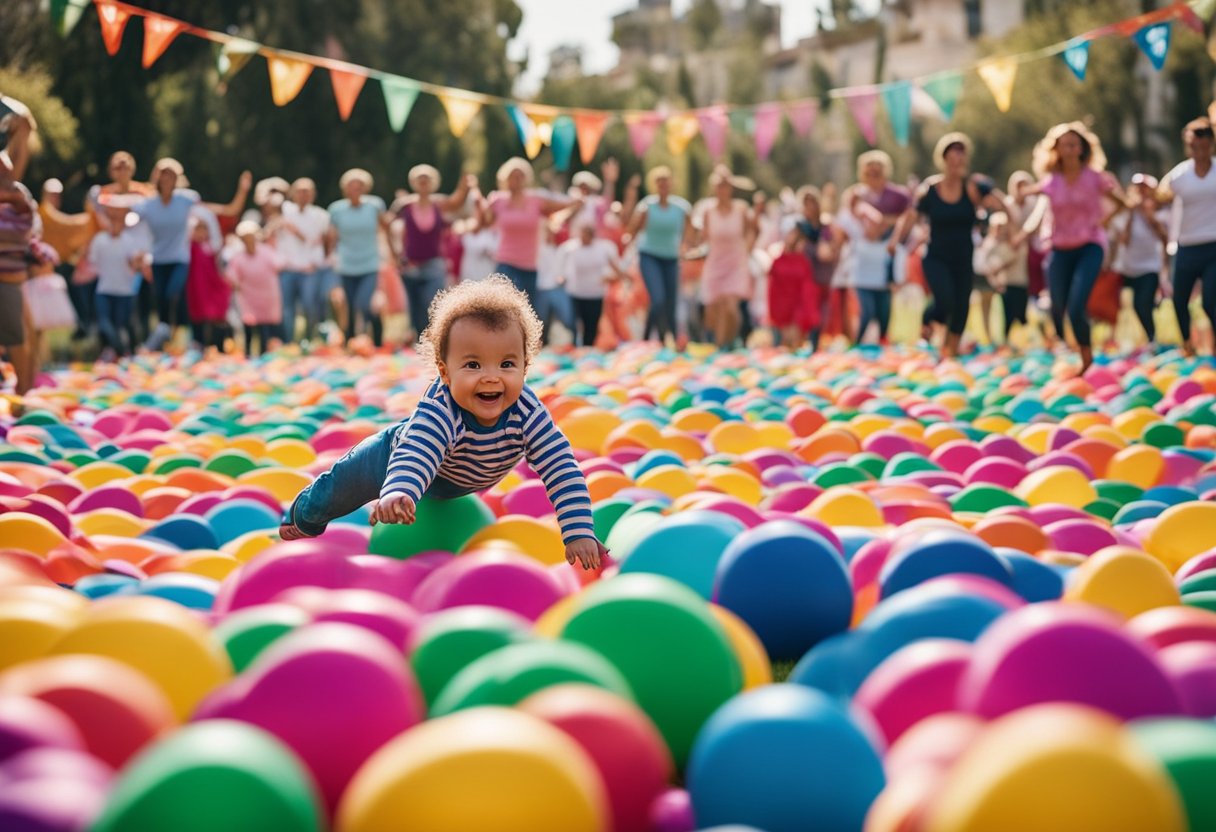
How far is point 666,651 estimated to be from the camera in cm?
274

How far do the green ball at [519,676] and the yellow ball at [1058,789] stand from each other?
74cm

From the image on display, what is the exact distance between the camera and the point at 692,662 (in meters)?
2.74

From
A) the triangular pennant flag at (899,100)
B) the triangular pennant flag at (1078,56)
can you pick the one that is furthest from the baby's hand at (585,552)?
the triangular pennant flag at (899,100)

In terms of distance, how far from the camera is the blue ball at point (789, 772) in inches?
88.9

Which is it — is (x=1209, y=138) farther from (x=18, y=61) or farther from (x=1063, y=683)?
(x=18, y=61)

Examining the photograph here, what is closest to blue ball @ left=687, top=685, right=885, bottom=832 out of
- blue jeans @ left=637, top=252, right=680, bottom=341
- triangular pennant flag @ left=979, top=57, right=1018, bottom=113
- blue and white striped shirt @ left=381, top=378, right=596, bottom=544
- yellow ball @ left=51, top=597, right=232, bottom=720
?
yellow ball @ left=51, top=597, right=232, bottom=720

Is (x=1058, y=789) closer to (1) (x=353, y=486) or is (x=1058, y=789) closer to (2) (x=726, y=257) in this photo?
(1) (x=353, y=486)

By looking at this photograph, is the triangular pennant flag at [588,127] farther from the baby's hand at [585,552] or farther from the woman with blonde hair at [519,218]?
the baby's hand at [585,552]

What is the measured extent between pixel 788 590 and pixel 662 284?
12211 millimetres

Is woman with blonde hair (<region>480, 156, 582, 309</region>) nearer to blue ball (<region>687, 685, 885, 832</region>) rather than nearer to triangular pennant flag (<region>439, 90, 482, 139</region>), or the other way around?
triangular pennant flag (<region>439, 90, 482, 139</region>)

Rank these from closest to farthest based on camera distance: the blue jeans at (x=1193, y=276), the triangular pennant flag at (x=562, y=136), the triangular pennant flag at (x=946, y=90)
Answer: the blue jeans at (x=1193, y=276) < the triangular pennant flag at (x=946, y=90) < the triangular pennant flag at (x=562, y=136)

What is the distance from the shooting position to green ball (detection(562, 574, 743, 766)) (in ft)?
8.91

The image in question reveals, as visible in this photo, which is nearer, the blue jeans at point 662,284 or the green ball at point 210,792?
the green ball at point 210,792

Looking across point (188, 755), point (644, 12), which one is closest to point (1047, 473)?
point (188, 755)
